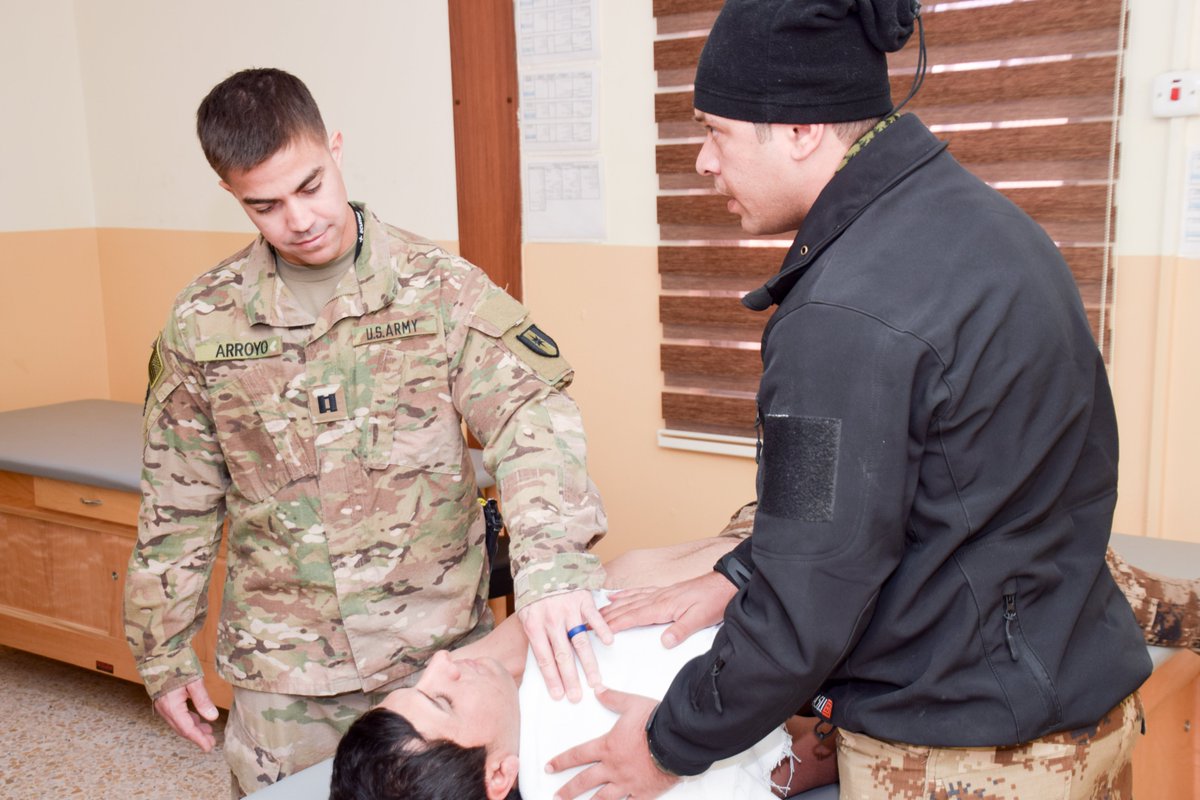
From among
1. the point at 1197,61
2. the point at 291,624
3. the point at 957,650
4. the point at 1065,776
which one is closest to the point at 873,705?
the point at 957,650

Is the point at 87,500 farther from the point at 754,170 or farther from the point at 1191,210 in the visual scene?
the point at 1191,210

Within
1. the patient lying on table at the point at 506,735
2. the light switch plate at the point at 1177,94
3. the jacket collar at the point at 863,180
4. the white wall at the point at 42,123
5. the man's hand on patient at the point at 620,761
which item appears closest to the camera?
the jacket collar at the point at 863,180

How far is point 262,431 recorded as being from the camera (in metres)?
1.73

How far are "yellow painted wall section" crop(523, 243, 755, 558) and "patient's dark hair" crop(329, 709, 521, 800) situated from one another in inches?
71.0

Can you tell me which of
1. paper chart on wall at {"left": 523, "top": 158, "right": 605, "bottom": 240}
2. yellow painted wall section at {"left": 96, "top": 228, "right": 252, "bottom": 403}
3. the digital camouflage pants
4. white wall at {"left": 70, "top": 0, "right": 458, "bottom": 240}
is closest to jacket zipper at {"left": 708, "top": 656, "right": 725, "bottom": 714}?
the digital camouflage pants

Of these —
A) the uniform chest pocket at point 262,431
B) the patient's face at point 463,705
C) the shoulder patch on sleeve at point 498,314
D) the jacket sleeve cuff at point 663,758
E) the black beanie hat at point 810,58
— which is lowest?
the patient's face at point 463,705

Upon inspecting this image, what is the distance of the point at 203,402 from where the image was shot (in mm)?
1739

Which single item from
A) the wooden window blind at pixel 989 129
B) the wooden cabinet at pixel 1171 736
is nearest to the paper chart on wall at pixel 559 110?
the wooden window blind at pixel 989 129

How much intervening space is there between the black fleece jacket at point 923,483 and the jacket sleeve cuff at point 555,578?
0.33 metres

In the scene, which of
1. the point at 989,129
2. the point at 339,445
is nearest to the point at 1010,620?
the point at 339,445

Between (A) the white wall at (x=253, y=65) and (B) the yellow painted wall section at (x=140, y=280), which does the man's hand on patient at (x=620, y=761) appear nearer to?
(A) the white wall at (x=253, y=65)

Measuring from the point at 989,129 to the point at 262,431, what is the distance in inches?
74.0

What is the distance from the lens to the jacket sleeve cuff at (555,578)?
1540mm

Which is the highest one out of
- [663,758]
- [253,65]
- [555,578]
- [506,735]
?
[253,65]
